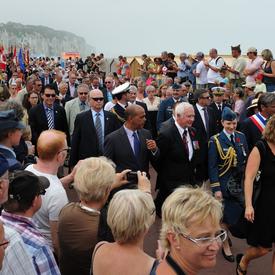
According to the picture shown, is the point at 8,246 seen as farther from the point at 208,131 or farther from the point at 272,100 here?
the point at 208,131

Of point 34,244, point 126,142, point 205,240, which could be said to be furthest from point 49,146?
point 126,142

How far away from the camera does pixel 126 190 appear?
262 centimetres

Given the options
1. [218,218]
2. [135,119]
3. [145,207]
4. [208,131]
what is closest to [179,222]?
[218,218]

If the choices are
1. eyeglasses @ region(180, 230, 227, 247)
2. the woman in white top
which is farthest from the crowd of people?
the woman in white top

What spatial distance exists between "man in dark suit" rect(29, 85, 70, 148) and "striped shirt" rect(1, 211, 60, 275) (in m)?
5.11

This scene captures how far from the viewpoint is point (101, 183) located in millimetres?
3020

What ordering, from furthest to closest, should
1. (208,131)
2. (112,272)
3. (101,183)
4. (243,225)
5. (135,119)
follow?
(208,131) < (135,119) < (243,225) < (101,183) < (112,272)

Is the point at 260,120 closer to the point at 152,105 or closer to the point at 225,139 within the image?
the point at 225,139

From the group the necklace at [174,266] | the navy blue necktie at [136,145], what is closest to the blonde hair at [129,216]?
the necklace at [174,266]

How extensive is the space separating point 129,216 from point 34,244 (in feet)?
1.94

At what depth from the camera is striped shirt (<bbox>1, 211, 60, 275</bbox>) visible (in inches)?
99.0

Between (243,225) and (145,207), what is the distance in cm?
238

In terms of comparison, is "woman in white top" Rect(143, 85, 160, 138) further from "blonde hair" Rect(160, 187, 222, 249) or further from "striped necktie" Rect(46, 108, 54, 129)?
"blonde hair" Rect(160, 187, 222, 249)

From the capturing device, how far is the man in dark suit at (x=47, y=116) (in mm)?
7781
